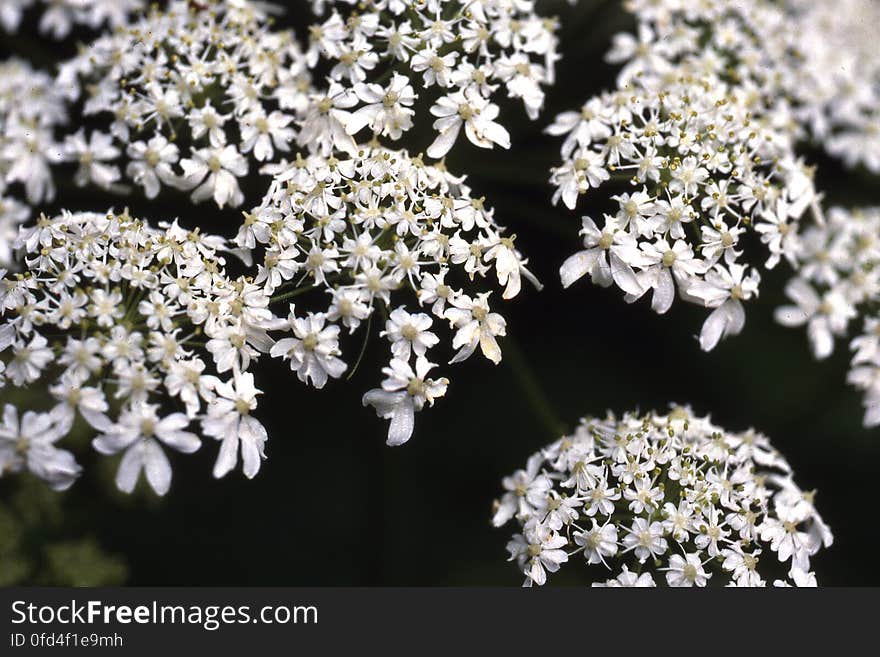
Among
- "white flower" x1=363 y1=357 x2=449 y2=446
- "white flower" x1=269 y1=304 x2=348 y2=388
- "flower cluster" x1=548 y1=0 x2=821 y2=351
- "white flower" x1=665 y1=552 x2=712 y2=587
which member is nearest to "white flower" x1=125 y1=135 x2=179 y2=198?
"white flower" x1=269 y1=304 x2=348 y2=388

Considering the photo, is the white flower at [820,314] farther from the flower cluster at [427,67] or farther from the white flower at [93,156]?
the white flower at [93,156]

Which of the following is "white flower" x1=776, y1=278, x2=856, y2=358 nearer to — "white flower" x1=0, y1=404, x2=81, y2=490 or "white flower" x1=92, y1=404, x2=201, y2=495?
"white flower" x1=92, y1=404, x2=201, y2=495

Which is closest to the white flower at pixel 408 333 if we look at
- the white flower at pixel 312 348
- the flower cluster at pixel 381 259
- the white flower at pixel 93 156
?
the flower cluster at pixel 381 259

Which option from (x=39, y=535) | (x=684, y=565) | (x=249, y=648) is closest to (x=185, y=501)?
(x=39, y=535)

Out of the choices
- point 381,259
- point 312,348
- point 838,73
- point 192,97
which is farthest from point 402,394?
point 838,73

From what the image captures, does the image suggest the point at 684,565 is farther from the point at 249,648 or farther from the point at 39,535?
the point at 39,535

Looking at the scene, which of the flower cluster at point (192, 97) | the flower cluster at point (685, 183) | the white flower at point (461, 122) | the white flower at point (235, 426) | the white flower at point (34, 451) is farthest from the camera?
the flower cluster at point (192, 97)
